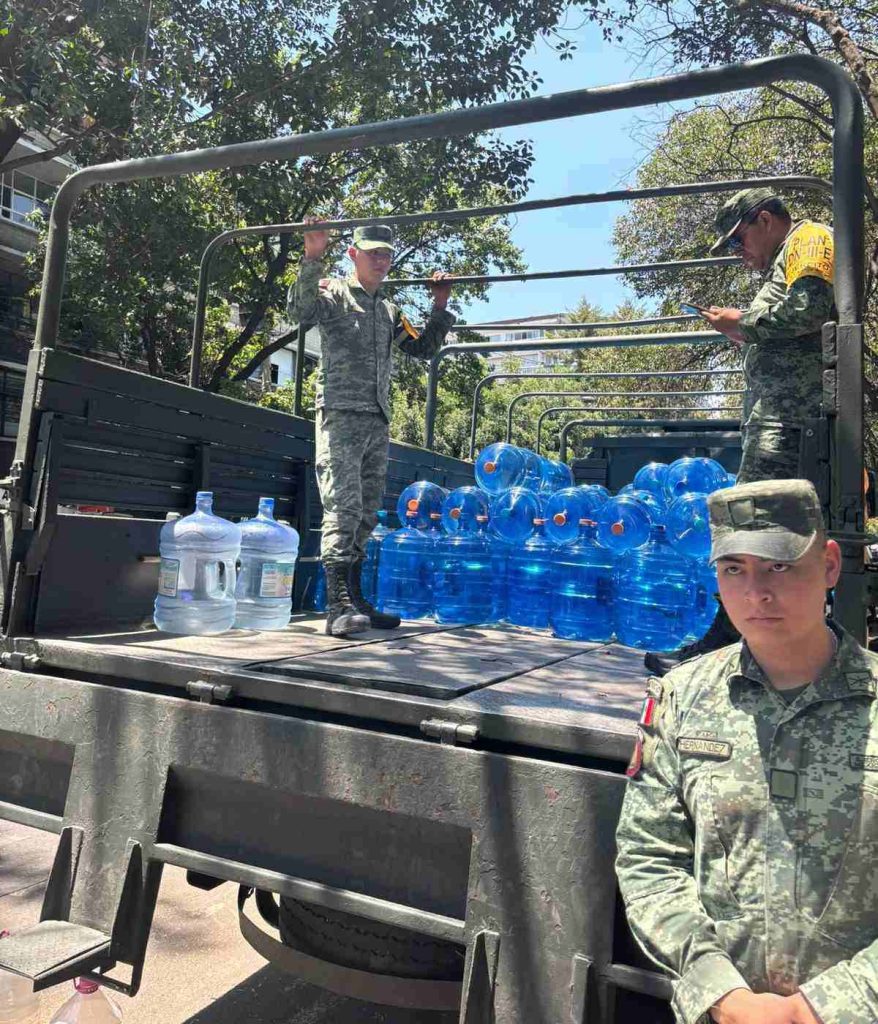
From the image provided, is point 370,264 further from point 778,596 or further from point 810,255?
point 778,596

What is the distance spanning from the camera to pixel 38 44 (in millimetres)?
8648

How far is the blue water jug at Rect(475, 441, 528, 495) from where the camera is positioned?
5.51 metres

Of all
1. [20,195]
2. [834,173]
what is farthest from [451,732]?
[20,195]

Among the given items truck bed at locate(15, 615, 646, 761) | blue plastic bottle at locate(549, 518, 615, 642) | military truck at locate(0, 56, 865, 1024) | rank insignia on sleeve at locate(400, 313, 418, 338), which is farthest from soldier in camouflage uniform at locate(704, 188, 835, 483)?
rank insignia on sleeve at locate(400, 313, 418, 338)

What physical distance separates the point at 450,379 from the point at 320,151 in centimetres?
1474

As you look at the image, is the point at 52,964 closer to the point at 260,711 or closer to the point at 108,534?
the point at 260,711

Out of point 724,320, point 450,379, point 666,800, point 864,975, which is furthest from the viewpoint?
point 450,379

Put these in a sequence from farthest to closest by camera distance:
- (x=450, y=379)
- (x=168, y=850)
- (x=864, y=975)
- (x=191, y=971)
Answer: (x=450, y=379) < (x=191, y=971) < (x=168, y=850) < (x=864, y=975)

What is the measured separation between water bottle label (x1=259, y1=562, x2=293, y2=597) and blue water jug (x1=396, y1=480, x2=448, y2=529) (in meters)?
1.28

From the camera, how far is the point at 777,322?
2.76 metres

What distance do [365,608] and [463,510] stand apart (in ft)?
3.21

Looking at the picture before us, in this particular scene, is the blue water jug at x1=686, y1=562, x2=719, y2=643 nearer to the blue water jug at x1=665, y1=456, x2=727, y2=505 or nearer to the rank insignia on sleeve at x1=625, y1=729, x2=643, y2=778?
the blue water jug at x1=665, y1=456, x2=727, y2=505

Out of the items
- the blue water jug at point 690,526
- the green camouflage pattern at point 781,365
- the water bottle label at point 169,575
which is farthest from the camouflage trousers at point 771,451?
the water bottle label at point 169,575

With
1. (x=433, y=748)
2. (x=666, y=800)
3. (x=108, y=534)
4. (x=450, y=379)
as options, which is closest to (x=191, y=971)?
(x=108, y=534)
